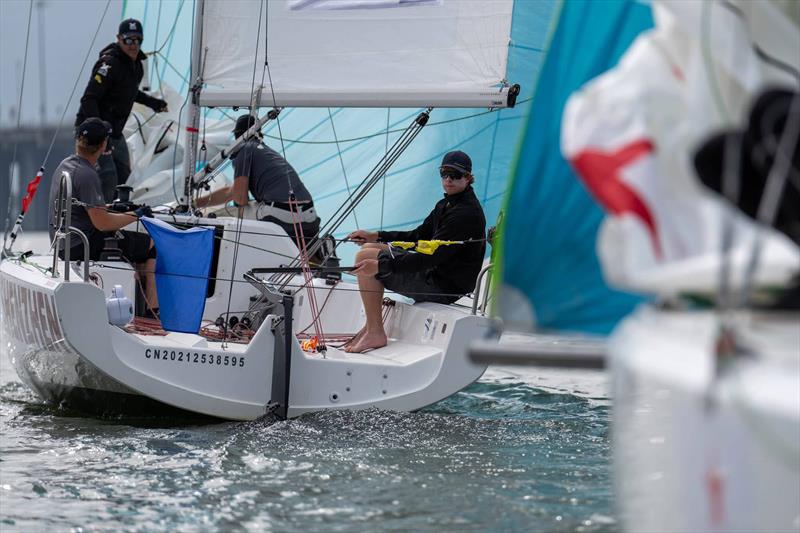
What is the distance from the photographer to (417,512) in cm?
343

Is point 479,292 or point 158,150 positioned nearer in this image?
point 479,292

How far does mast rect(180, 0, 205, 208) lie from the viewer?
18.9 ft

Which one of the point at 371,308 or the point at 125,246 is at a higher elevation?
the point at 125,246

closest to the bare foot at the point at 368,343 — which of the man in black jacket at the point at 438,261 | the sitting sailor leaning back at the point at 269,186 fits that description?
the man in black jacket at the point at 438,261

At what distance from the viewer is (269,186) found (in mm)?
6074

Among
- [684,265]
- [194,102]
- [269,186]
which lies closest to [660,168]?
[684,265]

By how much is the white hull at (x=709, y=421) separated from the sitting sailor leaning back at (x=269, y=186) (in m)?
4.05

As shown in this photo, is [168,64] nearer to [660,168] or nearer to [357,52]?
[357,52]

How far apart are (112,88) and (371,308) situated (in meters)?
2.43

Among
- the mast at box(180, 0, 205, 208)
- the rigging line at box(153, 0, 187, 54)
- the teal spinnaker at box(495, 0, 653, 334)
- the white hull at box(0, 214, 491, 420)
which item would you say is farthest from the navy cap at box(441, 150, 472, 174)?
the rigging line at box(153, 0, 187, 54)

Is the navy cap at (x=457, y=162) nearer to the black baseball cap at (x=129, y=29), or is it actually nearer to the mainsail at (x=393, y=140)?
the mainsail at (x=393, y=140)

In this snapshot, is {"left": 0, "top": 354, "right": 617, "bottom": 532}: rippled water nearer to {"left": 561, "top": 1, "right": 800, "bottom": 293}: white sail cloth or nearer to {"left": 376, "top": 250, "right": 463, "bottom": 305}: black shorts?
{"left": 376, "top": 250, "right": 463, "bottom": 305}: black shorts

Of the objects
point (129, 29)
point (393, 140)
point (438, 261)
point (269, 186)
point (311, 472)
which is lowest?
point (311, 472)

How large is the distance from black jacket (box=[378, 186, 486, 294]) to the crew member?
3.68ft
